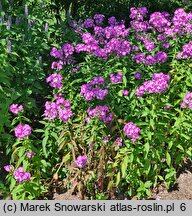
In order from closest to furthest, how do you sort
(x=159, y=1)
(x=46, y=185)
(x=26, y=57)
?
(x=46, y=185)
(x=26, y=57)
(x=159, y=1)

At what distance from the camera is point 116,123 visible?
188 inches

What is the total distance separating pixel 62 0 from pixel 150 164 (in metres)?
4.18

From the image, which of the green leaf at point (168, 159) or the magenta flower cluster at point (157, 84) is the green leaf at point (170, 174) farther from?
the magenta flower cluster at point (157, 84)

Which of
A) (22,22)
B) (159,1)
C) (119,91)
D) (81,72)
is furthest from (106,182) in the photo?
(159,1)

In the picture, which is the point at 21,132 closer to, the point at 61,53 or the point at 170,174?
the point at 61,53

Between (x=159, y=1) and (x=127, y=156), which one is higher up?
(x=159, y=1)

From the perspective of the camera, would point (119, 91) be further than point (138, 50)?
No

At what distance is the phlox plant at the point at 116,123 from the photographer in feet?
Answer: 15.0

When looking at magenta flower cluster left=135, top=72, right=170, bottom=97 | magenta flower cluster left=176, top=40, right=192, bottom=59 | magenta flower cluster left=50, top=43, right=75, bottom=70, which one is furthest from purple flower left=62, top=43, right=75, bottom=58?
magenta flower cluster left=176, top=40, right=192, bottom=59

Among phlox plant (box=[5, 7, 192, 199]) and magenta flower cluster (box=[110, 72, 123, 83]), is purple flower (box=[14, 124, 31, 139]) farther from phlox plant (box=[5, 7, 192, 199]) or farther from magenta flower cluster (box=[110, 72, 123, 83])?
magenta flower cluster (box=[110, 72, 123, 83])

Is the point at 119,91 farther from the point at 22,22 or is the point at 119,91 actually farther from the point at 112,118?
the point at 22,22

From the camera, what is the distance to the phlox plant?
4.57 meters

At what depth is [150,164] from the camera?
4.83m

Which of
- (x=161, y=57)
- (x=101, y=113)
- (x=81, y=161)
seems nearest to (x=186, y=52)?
(x=161, y=57)
